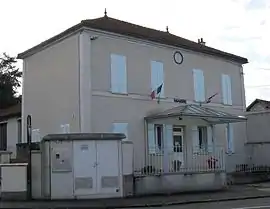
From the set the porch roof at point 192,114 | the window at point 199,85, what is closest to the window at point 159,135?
the porch roof at point 192,114

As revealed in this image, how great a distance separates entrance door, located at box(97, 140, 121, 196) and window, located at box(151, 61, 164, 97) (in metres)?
7.28

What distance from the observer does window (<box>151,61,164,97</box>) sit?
25.9 metres

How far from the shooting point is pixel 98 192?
61.9ft

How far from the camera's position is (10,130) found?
1256 inches

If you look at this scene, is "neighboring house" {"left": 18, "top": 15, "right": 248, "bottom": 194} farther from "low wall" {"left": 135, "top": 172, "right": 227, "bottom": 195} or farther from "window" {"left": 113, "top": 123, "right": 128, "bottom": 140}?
"low wall" {"left": 135, "top": 172, "right": 227, "bottom": 195}

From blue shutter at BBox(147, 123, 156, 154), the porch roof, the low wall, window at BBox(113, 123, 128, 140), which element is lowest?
the low wall

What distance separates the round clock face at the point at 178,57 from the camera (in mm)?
27358

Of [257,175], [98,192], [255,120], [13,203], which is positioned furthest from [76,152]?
[255,120]

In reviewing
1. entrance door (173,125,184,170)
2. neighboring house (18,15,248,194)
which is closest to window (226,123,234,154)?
neighboring house (18,15,248,194)

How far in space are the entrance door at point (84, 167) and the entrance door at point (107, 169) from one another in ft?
0.69

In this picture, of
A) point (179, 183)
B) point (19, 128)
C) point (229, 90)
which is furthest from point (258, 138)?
point (19, 128)

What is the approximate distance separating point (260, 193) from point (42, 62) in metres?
13.6

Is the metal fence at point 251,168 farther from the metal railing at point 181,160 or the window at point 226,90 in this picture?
the window at point 226,90

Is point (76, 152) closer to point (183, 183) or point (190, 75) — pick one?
point (183, 183)
